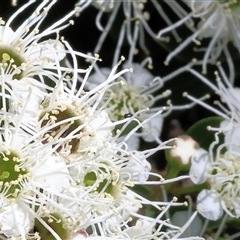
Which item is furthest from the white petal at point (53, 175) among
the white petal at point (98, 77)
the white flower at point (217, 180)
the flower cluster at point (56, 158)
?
the white petal at point (98, 77)

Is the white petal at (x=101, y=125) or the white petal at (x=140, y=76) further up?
the white petal at (x=101, y=125)

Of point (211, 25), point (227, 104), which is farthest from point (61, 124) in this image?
point (211, 25)

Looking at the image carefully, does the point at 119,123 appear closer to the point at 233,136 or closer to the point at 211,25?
the point at 233,136

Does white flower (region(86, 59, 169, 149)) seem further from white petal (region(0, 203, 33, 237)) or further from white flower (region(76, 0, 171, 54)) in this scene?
white petal (region(0, 203, 33, 237))

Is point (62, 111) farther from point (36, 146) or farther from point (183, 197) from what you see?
point (183, 197)

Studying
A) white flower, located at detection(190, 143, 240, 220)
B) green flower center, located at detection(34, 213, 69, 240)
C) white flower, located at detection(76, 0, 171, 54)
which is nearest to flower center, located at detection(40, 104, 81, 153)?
green flower center, located at detection(34, 213, 69, 240)

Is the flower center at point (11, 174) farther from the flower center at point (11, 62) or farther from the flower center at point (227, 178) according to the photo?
the flower center at point (227, 178)

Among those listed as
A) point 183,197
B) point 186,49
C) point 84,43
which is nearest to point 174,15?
point 186,49
